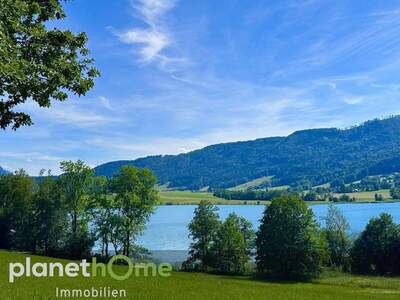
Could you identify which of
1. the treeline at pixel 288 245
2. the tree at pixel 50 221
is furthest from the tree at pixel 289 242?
the tree at pixel 50 221

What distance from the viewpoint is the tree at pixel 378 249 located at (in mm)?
69106

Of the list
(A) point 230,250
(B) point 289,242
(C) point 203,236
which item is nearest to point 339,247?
(B) point 289,242

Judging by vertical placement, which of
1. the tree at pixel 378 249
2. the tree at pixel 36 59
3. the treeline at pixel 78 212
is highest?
the tree at pixel 36 59

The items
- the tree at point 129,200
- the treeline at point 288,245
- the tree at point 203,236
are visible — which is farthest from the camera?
the tree at point 203,236

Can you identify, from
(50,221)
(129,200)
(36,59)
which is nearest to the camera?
(36,59)

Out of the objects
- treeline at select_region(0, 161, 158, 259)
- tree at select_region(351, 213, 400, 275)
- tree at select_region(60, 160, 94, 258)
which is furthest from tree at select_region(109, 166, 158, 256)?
tree at select_region(351, 213, 400, 275)

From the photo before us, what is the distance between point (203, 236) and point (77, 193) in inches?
810

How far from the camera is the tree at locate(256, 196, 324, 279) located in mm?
58750

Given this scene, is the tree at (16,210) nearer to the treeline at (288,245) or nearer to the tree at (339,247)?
the treeline at (288,245)

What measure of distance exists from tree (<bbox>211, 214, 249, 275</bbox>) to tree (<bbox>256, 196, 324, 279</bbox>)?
2444 millimetres

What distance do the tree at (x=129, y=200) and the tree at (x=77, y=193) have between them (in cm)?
546

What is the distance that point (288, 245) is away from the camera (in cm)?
6034

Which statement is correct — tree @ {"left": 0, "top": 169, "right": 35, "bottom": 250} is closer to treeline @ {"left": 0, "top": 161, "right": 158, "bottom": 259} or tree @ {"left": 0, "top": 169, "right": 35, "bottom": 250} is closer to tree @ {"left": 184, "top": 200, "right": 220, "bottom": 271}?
treeline @ {"left": 0, "top": 161, "right": 158, "bottom": 259}

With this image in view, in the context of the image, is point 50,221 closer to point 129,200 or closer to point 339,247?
point 129,200
